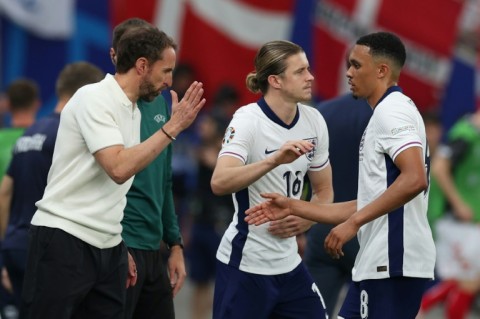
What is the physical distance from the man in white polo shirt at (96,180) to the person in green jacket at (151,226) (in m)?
0.51

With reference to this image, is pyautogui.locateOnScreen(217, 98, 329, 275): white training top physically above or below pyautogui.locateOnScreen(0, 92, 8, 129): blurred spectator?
above

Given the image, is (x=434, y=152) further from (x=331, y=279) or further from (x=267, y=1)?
(x=331, y=279)

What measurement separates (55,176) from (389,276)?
184 centimetres

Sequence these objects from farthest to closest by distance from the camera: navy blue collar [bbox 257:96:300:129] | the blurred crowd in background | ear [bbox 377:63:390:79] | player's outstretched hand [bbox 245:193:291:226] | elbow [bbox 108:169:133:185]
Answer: the blurred crowd in background < navy blue collar [bbox 257:96:300:129] < ear [bbox 377:63:390:79] < player's outstretched hand [bbox 245:193:291:226] < elbow [bbox 108:169:133:185]

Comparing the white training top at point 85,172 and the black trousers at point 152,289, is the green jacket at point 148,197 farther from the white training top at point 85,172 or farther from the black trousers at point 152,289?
the white training top at point 85,172

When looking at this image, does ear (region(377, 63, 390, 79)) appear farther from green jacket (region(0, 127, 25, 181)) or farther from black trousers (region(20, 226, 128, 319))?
green jacket (region(0, 127, 25, 181))

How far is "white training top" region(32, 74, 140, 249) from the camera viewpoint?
665 centimetres

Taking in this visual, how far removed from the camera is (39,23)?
14820mm

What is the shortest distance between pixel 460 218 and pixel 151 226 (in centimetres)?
549

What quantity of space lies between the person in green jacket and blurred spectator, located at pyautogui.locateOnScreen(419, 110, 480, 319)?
16.0ft

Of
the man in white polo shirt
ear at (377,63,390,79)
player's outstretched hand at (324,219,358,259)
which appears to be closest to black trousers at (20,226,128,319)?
the man in white polo shirt

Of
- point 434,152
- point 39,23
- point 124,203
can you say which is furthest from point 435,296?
point 124,203

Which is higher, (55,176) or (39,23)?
(55,176)

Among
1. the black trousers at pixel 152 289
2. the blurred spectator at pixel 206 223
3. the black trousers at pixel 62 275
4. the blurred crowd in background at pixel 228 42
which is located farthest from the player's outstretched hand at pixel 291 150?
the blurred crowd in background at pixel 228 42
